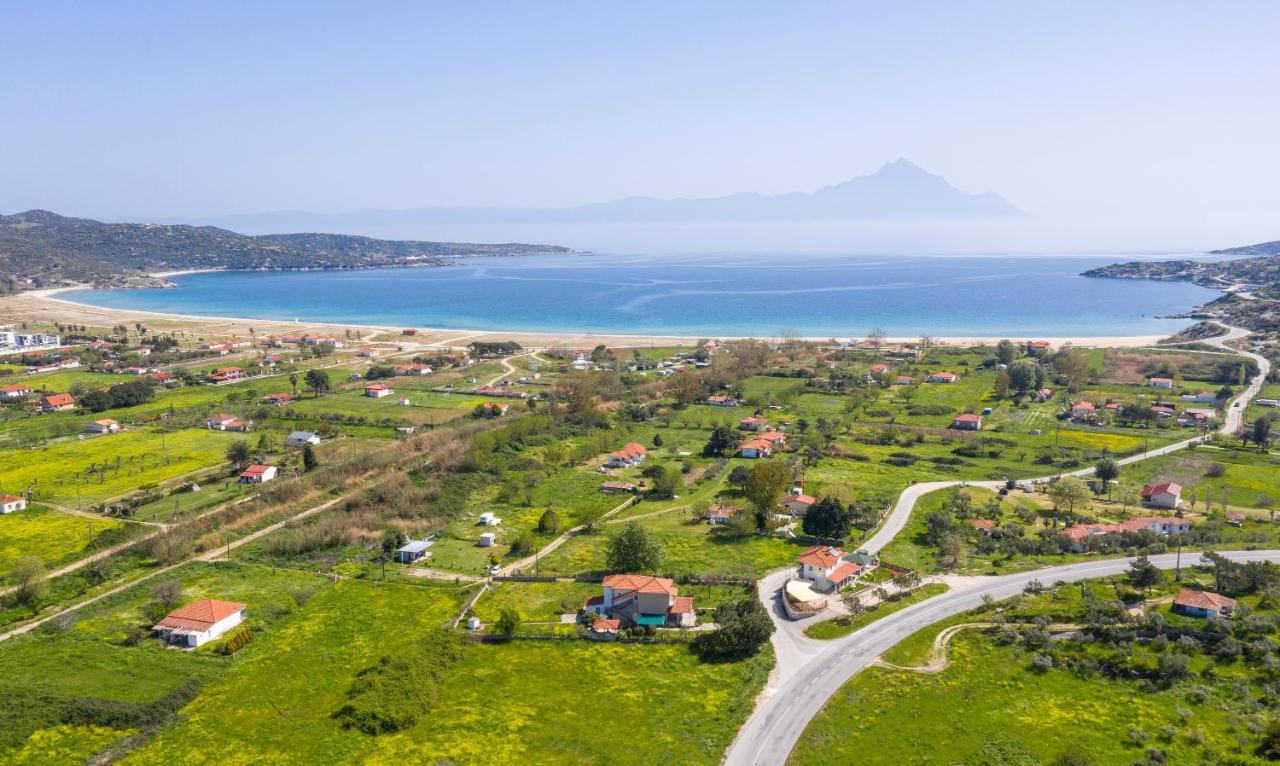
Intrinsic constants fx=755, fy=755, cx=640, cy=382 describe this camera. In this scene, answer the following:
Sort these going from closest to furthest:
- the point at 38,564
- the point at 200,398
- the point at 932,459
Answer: the point at 38,564, the point at 932,459, the point at 200,398

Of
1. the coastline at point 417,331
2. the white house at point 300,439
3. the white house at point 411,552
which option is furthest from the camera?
the coastline at point 417,331

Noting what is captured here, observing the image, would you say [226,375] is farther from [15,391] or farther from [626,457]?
[626,457]

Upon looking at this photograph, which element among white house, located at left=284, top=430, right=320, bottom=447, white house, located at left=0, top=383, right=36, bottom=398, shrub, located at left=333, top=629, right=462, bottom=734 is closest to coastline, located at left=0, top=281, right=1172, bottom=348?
white house, located at left=0, top=383, right=36, bottom=398

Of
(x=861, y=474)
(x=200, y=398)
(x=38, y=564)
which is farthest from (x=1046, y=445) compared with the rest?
(x=200, y=398)

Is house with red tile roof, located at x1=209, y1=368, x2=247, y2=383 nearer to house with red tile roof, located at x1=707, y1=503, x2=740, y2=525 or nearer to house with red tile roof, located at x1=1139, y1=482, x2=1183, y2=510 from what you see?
house with red tile roof, located at x1=707, y1=503, x2=740, y2=525

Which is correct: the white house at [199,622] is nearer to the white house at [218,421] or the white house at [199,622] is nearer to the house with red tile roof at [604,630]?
the house with red tile roof at [604,630]

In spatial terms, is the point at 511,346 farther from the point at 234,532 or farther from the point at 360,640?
the point at 360,640

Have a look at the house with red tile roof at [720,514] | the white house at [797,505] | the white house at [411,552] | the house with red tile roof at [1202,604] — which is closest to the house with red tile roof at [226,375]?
the white house at [411,552]
